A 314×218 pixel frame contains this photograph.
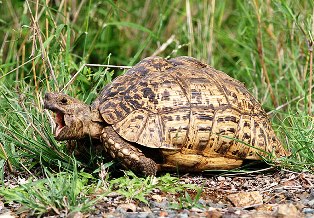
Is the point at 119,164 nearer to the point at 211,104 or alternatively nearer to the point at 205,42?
the point at 211,104

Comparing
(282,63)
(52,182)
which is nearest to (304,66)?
(282,63)

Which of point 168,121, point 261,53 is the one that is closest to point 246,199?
point 168,121

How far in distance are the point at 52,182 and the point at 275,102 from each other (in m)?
3.13

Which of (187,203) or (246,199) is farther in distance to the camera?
(246,199)

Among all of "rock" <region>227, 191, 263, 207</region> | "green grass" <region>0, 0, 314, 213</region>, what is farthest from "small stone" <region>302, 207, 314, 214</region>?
"green grass" <region>0, 0, 314, 213</region>

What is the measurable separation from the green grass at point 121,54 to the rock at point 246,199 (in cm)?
35

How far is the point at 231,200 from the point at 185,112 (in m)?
0.70

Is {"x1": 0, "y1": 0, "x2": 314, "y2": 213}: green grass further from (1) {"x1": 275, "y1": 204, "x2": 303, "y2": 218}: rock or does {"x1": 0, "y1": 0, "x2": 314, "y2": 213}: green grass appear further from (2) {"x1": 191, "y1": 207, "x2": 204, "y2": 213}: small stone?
(1) {"x1": 275, "y1": 204, "x2": 303, "y2": 218}: rock

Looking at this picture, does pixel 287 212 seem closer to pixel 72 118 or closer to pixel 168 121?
pixel 168 121

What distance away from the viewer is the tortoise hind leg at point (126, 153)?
4.43m

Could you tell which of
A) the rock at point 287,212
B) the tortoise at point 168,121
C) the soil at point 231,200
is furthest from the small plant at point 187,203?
the tortoise at point 168,121

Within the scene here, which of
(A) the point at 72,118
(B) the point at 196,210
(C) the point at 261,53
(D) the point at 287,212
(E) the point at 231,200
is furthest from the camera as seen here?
(C) the point at 261,53

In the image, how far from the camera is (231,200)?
13.8 ft

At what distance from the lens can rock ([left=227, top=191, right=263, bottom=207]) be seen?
4.12m
